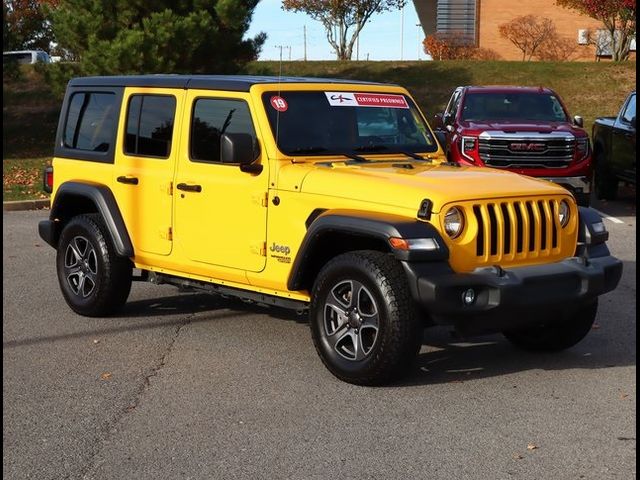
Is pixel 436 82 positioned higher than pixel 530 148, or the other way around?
pixel 436 82

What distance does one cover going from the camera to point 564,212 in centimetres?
651

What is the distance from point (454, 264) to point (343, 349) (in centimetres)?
91

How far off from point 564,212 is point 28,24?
26528 millimetres

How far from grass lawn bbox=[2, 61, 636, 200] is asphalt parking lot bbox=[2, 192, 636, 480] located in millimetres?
18921

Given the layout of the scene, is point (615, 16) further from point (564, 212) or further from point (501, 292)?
point (501, 292)

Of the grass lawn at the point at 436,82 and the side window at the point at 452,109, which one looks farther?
the grass lawn at the point at 436,82

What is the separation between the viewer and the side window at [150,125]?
751cm

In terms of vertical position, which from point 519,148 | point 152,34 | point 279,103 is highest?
point 152,34

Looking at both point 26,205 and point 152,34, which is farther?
point 152,34

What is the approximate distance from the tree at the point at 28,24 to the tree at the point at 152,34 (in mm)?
5957

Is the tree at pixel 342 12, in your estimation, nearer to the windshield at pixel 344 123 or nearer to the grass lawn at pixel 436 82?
the grass lawn at pixel 436 82

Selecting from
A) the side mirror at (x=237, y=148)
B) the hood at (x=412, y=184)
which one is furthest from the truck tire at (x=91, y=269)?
the hood at (x=412, y=184)

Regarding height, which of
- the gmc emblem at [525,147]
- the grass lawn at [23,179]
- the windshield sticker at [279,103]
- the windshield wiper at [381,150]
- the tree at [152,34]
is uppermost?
the tree at [152,34]

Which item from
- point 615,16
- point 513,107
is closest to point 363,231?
point 513,107
